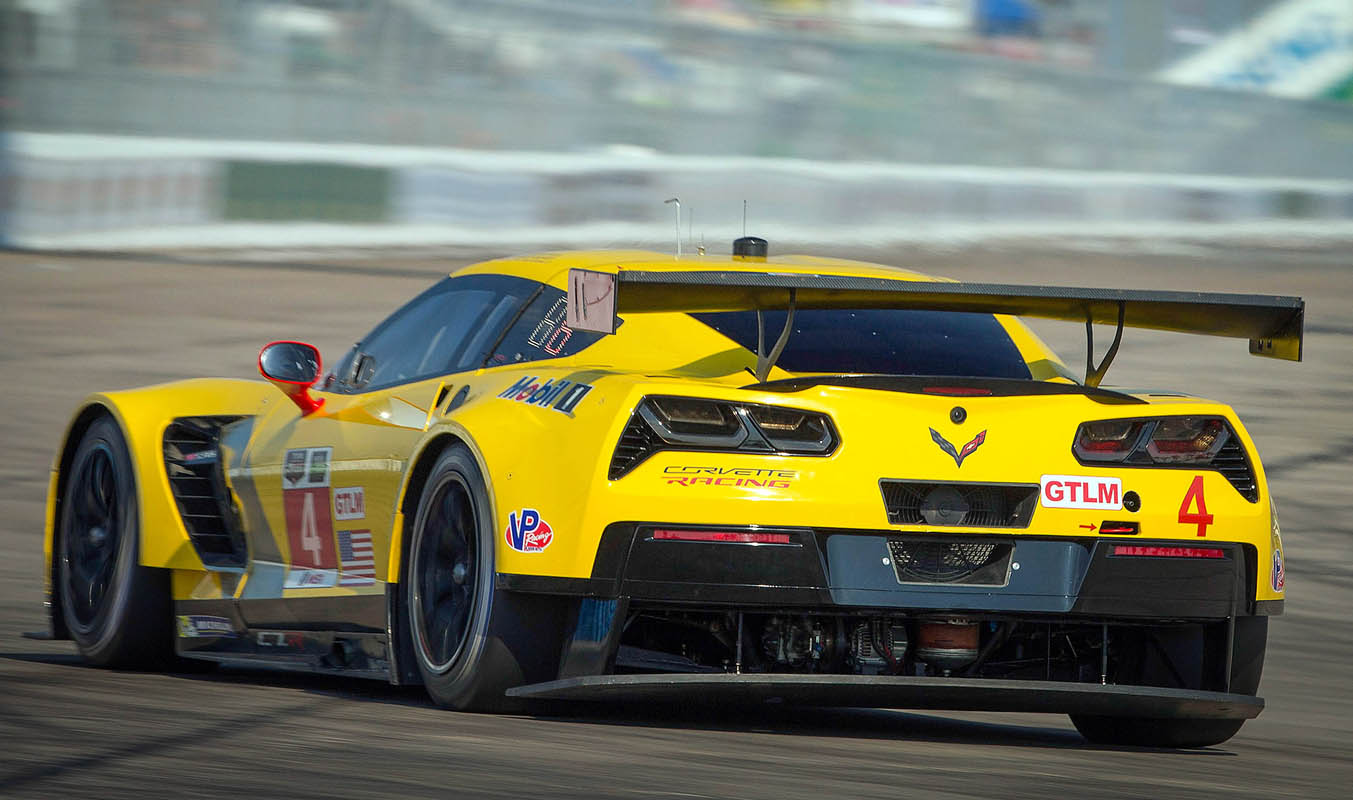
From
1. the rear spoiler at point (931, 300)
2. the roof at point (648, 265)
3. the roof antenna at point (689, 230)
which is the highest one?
the roof antenna at point (689, 230)

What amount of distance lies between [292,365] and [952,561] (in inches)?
92.6

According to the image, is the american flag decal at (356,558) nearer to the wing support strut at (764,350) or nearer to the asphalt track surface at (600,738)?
the asphalt track surface at (600,738)

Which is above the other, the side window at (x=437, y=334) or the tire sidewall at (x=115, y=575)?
the side window at (x=437, y=334)

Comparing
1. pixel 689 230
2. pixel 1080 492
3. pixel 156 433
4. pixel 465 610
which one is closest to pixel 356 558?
pixel 465 610

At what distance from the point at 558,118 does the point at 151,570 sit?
19.5 m

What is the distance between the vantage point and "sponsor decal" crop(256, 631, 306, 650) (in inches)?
250

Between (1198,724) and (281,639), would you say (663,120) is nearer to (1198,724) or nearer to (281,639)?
(281,639)

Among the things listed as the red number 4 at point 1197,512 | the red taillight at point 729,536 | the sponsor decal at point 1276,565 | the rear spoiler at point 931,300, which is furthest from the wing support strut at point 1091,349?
the red taillight at point 729,536

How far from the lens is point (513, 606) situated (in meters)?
5.09

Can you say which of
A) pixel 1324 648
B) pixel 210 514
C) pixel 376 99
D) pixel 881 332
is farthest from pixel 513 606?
pixel 376 99

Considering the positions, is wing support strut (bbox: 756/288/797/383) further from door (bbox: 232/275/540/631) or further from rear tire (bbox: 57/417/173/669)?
rear tire (bbox: 57/417/173/669)

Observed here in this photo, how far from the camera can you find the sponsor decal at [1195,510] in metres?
5.16

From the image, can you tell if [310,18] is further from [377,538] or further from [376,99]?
[377,538]

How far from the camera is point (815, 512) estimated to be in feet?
16.1
